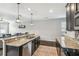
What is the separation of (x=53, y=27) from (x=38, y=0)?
73.0 inches

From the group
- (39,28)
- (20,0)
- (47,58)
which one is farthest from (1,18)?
(47,58)

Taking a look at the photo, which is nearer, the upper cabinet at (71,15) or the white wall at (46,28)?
the upper cabinet at (71,15)

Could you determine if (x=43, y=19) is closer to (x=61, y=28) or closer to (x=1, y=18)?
(x=61, y=28)

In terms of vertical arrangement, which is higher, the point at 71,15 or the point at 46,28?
the point at 71,15

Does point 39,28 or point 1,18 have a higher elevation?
point 1,18

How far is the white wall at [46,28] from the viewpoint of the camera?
9.22 ft

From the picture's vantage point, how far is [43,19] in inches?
115

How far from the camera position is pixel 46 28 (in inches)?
110

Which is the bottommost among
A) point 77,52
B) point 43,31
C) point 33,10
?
point 77,52

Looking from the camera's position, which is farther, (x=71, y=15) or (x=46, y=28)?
(x=46, y=28)

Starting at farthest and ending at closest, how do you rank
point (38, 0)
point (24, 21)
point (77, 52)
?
1. point (24, 21)
2. point (77, 52)
3. point (38, 0)

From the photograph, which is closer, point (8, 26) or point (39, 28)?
point (8, 26)

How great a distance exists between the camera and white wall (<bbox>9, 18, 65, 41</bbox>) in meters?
2.81

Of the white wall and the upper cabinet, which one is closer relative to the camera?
the upper cabinet
